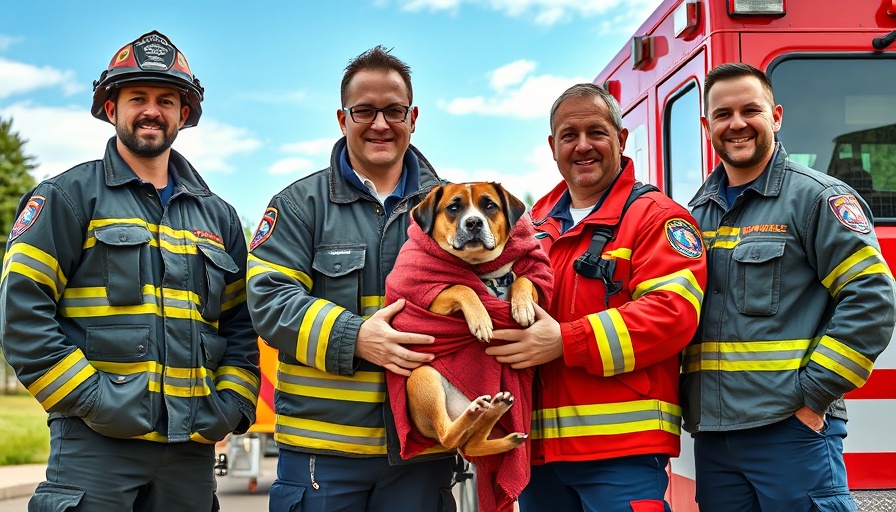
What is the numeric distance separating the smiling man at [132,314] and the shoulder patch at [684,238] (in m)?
1.72

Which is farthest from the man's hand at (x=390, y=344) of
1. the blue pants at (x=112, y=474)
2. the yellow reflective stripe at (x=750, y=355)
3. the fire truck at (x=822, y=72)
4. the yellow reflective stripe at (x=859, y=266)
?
the fire truck at (x=822, y=72)

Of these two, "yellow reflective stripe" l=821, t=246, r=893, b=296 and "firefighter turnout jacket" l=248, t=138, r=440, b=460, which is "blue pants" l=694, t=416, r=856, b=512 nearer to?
"yellow reflective stripe" l=821, t=246, r=893, b=296

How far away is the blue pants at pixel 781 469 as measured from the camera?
2.88m

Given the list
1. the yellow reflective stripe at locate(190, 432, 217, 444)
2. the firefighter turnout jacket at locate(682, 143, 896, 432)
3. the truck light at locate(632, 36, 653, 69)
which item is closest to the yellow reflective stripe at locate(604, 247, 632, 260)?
the firefighter turnout jacket at locate(682, 143, 896, 432)

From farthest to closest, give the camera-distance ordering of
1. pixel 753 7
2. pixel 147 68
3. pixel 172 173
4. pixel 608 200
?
pixel 753 7, pixel 172 173, pixel 147 68, pixel 608 200

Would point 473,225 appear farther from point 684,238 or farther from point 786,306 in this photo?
point 786,306

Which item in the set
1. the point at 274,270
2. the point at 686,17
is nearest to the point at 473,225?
the point at 274,270

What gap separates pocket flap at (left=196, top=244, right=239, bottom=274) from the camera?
335 centimetres

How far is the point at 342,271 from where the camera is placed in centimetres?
313

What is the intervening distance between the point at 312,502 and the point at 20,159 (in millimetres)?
31110

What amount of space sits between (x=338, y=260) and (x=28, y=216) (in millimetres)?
1125

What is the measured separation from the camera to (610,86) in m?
5.39

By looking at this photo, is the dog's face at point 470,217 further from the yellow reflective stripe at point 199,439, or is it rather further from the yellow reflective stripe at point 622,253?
the yellow reflective stripe at point 199,439

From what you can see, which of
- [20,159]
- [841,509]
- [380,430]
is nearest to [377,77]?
[380,430]
